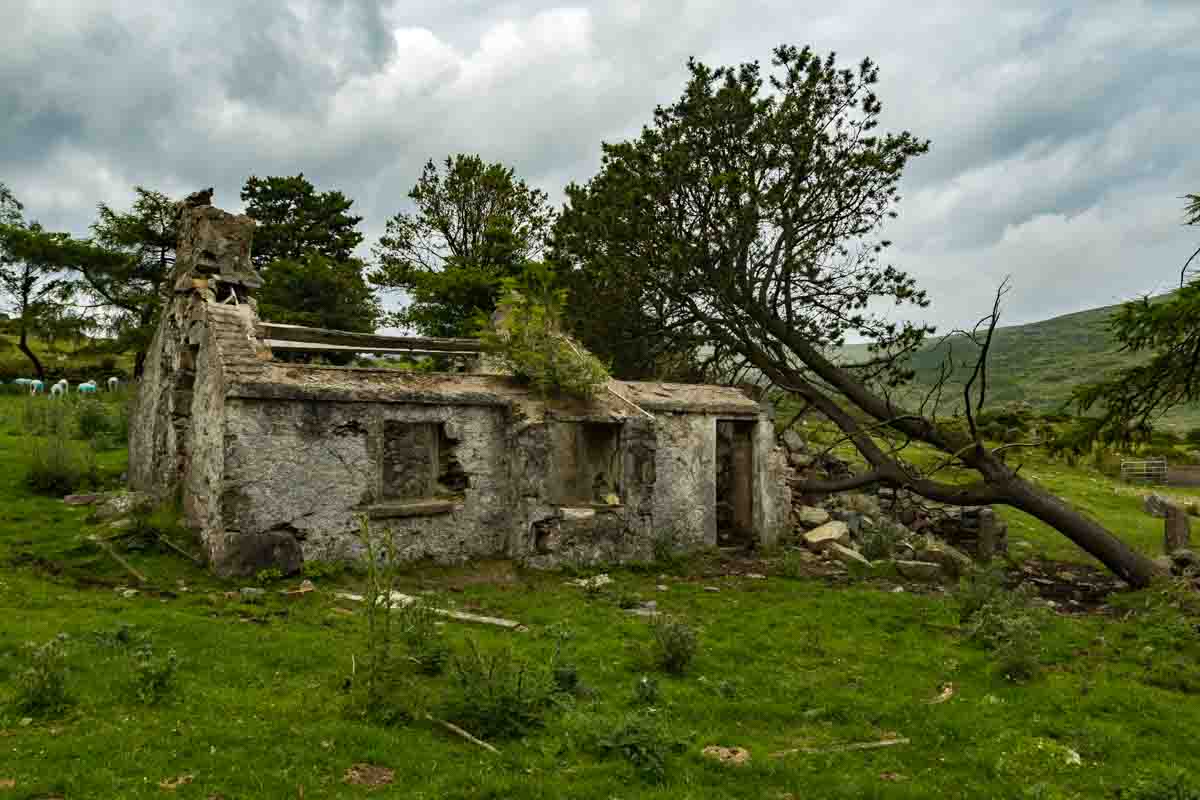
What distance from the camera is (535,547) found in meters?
13.6

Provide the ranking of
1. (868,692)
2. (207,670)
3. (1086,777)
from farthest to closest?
(868,692) < (207,670) < (1086,777)

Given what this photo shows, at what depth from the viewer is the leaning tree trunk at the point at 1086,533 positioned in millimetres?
14754

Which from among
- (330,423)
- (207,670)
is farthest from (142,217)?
(207,670)

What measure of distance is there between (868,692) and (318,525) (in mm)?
8504

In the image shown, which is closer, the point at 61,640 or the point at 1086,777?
the point at 1086,777

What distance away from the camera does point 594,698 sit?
7.58 metres

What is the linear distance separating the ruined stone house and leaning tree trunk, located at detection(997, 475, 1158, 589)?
498cm

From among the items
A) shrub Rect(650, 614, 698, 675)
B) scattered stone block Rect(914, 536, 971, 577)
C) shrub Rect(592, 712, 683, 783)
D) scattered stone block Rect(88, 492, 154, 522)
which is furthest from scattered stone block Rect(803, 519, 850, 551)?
scattered stone block Rect(88, 492, 154, 522)

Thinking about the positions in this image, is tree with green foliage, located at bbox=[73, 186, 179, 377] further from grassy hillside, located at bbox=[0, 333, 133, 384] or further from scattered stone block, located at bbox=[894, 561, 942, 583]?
scattered stone block, located at bbox=[894, 561, 942, 583]

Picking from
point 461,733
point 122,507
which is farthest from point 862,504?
point 122,507

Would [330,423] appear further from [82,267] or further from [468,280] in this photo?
[82,267]

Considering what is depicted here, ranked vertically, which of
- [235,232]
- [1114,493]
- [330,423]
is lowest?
[1114,493]

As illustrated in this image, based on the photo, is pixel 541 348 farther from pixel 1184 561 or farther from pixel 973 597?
pixel 1184 561

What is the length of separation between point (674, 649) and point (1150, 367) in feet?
29.8
